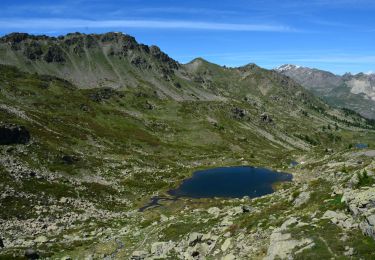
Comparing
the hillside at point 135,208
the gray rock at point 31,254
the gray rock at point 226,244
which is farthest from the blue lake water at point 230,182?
the gray rock at point 226,244

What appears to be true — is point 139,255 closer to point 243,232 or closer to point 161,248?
point 161,248

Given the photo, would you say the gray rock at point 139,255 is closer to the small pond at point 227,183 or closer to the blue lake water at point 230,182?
the small pond at point 227,183

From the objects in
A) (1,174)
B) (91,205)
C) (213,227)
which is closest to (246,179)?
(91,205)

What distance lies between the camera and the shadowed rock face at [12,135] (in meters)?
105

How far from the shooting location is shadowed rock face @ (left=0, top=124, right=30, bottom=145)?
105250mm

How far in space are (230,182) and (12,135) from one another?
74799 millimetres

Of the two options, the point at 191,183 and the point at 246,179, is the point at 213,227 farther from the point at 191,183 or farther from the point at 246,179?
the point at 246,179

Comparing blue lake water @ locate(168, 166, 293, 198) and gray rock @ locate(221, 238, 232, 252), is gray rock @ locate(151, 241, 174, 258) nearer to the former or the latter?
gray rock @ locate(221, 238, 232, 252)

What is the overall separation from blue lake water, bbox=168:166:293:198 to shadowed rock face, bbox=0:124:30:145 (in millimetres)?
45935

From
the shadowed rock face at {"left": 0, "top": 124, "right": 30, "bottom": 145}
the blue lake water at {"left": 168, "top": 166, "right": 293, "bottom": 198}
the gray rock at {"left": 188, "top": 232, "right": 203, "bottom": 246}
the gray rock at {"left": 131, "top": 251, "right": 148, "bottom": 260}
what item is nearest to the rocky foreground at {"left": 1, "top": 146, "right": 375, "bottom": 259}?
the gray rock at {"left": 188, "top": 232, "right": 203, "bottom": 246}

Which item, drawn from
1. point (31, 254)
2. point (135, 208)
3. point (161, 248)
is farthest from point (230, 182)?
point (31, 254)

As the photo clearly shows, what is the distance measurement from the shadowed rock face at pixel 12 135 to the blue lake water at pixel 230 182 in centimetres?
4594

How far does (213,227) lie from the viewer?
161 ft

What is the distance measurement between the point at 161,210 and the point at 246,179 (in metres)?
60.9
